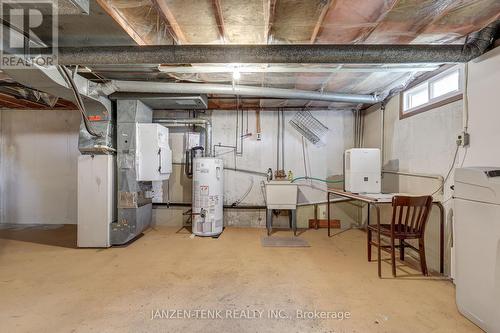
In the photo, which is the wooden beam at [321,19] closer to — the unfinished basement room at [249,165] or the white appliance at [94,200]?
the unfinished basement room at [249,165]

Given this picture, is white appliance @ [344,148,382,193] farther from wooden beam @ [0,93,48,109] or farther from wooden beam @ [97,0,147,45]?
wooden beam @ [0,93,48,109]

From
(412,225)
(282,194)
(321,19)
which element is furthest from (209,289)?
(321,19)

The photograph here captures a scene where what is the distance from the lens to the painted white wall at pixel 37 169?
476 centimetres

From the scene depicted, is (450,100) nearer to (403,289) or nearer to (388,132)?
(388,132)

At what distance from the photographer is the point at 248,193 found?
15.4 ft

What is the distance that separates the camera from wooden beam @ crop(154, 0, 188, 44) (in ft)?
5.59

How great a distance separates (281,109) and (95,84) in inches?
122

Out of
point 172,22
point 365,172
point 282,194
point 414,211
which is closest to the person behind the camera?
point 172,22

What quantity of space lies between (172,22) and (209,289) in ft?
7.90

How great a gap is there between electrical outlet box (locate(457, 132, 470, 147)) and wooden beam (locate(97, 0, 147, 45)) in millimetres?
3176

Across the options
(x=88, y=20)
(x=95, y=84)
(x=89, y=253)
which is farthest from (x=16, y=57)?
(x=89, y=253)

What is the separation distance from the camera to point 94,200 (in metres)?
3.48

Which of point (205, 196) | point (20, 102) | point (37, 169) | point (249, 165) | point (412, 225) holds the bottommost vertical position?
point (412, 225)

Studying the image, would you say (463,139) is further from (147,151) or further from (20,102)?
(20,102)
